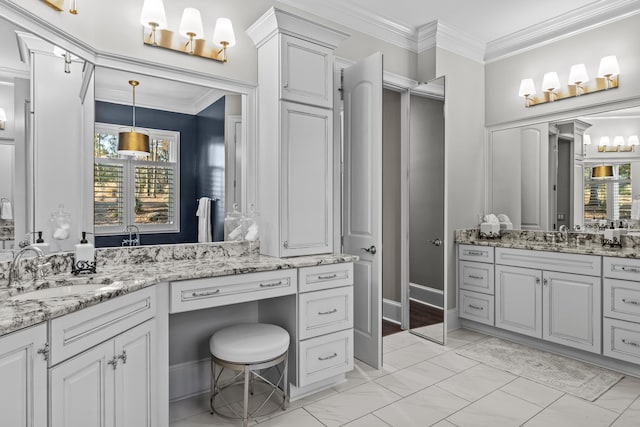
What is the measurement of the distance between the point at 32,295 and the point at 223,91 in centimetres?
164

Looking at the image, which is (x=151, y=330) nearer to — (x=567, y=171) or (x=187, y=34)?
(x=187, y=34)

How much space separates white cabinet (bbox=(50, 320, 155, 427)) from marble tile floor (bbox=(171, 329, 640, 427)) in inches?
20.6

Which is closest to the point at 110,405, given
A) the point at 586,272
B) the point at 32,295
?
the point at 32,295

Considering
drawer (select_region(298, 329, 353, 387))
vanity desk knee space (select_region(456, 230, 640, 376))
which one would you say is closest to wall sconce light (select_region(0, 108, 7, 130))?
drawer (select_region(298, 329, 353, 387))

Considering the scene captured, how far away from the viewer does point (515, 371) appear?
2.77m

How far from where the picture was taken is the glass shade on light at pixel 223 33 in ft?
7.99

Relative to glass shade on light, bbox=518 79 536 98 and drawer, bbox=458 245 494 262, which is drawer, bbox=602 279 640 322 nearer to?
drawer, bbox=458 245 494 262

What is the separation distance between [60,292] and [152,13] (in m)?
1.62

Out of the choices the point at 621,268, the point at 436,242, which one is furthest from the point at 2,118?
the point at 621,268

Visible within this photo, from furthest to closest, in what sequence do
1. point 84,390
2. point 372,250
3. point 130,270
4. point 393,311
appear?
point 393,311 < point 372,250 < point 130,270 < point 84,390

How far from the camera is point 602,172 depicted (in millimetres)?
3250

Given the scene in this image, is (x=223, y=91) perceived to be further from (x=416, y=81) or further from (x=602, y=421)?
(x=602, y=421)

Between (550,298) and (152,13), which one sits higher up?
(152,13)

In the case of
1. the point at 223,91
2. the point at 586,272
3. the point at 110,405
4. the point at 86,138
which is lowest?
the point at 110,405
